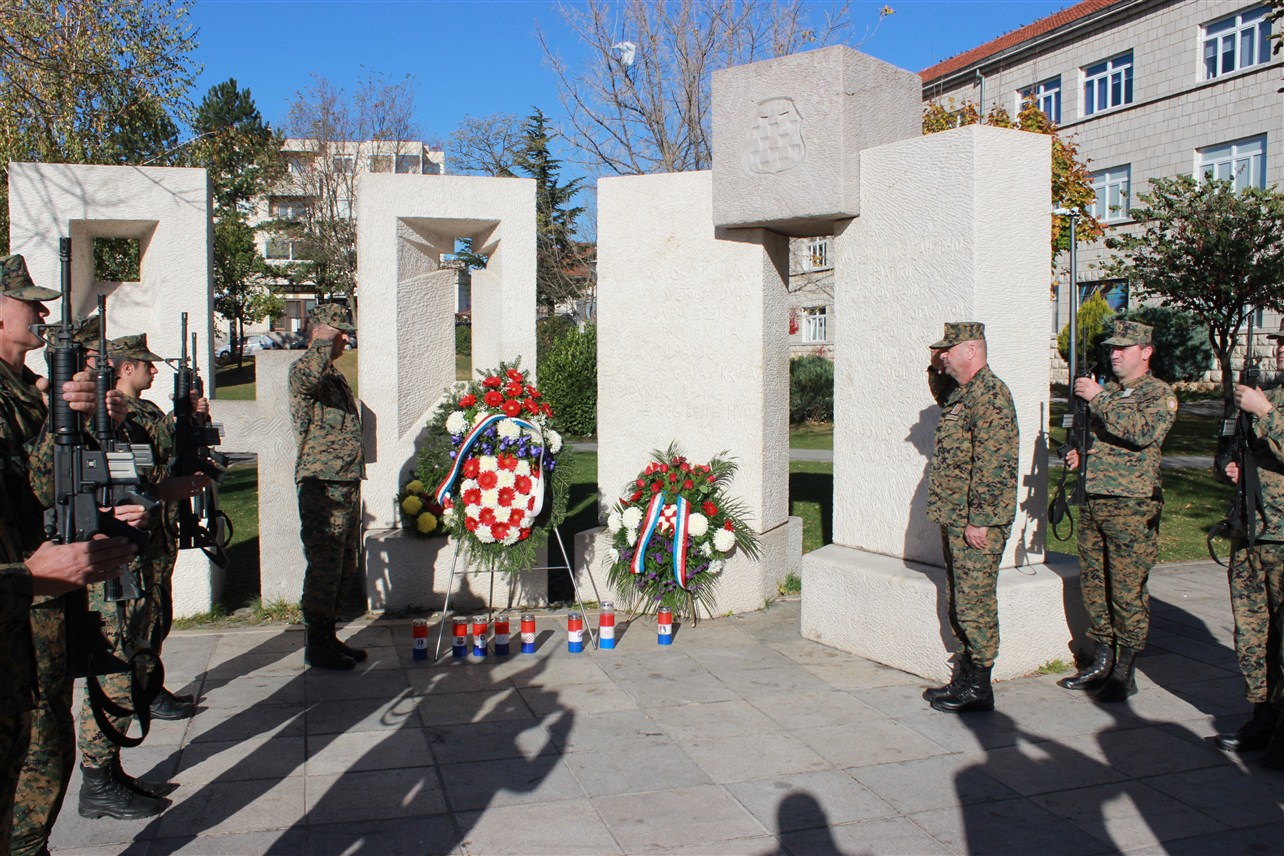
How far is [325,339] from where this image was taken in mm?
6273

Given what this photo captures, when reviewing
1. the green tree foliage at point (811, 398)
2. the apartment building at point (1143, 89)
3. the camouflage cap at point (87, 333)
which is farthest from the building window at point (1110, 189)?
the camouflage cap at point (87, 333)

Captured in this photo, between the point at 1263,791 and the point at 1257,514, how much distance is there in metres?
1.27

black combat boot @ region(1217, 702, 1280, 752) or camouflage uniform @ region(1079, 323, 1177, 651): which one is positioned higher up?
camouflage uniform @ region(1079, 323, 1177, 651)

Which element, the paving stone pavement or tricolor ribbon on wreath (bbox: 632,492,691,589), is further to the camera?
tricolor ribbon on wreath (bbox: 632,492,691,589)

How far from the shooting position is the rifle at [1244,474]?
15.9 feet

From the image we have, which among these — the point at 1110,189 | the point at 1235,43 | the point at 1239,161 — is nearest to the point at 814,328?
the point at 1110,189

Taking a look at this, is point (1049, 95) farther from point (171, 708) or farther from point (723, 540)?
point (171, 708)

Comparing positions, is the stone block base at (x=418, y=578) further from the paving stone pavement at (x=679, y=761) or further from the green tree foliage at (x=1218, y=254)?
the green tree foliage at (x=1218, y=254)

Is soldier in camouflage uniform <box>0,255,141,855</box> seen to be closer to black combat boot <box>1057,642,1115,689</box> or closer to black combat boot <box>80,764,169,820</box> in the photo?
black combat boot <box>80,764,169,820</box>

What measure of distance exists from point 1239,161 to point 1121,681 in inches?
1120

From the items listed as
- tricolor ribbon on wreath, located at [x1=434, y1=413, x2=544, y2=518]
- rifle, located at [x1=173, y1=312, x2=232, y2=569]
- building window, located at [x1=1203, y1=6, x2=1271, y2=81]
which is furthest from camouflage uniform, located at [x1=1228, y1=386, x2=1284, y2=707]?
building window, located at [x1=1203, y1=6, x2=1271, y2=81]

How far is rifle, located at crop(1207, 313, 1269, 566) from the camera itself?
4.86 meters

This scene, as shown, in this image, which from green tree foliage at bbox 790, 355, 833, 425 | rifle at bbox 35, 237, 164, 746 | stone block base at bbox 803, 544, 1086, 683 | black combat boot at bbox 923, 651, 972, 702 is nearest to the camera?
rifle at bbox 35, 237, 164, 746

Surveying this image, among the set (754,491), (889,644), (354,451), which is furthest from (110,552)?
(754,491)
